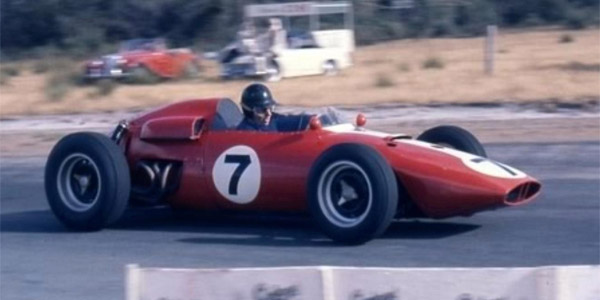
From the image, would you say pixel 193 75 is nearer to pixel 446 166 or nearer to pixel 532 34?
pixel 532 34

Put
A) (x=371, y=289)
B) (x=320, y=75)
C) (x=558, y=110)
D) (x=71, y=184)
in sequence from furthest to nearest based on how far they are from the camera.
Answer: (x=320, y=75)
(x=558, y=110)
(x=71, y=184)
(x=371, y=289)

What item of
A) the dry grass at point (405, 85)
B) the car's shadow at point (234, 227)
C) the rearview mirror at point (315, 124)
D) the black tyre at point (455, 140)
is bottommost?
the dry grass at point (405, 85)

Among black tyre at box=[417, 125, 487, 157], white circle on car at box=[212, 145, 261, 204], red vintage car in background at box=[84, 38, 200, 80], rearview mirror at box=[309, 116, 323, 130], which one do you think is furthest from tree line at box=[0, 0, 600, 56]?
rearview mirror at box=[309, 116, 323, 130]

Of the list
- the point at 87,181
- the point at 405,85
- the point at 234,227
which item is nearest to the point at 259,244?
the point at 234,227

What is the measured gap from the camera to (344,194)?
11.5 meters

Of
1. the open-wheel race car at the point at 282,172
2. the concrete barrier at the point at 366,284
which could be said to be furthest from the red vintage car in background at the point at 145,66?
the concrete barrier at the point at 366,284

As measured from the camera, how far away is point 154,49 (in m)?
41.7

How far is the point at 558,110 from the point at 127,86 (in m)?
15.0

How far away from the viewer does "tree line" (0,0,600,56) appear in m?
54.9

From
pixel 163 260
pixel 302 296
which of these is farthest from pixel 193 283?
pixel 163 260

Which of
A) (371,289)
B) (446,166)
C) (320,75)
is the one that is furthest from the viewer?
(320,75)

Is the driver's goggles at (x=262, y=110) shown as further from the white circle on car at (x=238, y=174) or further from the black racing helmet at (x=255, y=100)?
the white circle on car at (x=238, y=174)

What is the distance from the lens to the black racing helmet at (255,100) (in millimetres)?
12516

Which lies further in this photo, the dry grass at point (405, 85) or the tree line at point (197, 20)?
the tree line at point (197, 20)
